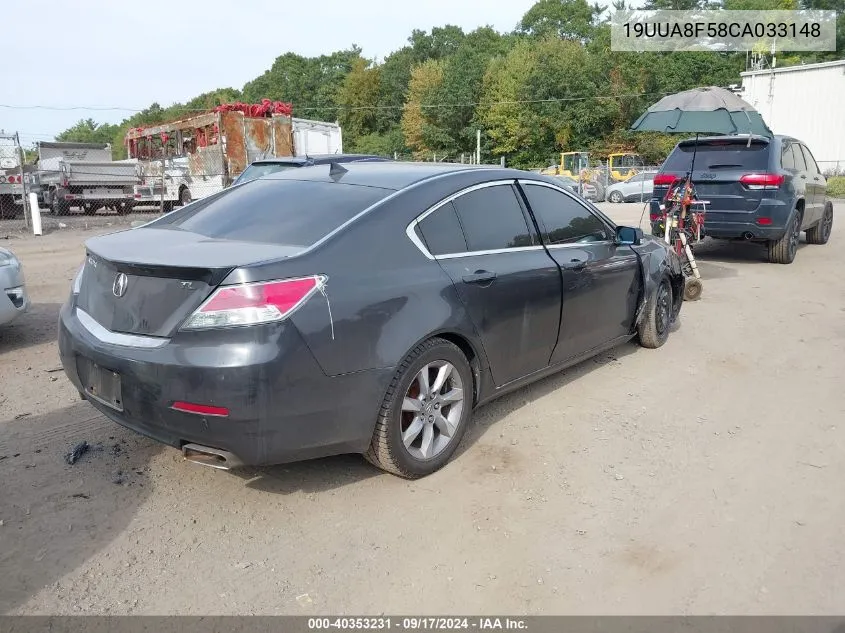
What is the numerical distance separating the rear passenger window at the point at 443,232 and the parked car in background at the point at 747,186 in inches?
233

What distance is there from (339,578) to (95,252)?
2032mm

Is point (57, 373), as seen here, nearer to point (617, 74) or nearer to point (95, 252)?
point (95, 252)

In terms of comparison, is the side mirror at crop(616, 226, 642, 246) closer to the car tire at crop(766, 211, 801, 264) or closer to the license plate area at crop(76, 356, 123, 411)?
the license plate area at crop(76, 356, 123, 411)

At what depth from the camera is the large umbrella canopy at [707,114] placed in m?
8.55

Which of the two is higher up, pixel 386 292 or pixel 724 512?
pixel 386 292

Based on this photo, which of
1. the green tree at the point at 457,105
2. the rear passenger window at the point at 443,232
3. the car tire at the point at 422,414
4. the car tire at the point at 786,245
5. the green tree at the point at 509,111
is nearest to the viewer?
the car tire at the point at 422,414

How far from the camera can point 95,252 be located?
3.44 meters

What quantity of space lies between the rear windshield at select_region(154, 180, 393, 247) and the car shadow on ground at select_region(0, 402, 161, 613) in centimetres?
130

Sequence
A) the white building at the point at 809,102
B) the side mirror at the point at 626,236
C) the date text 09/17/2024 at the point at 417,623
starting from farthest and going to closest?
1. the white building at the point at 809,102
2. the side mirror at the point at 626,236
3. the date text 09/17/2024 at the point at 417,623

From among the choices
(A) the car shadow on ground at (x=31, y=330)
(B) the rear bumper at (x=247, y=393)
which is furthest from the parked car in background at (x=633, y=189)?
(B) the rear bumper at (x=247, y=393)

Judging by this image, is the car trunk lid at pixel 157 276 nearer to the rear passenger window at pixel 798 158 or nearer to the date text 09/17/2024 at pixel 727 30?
the rear passenger window at pixel 798 158

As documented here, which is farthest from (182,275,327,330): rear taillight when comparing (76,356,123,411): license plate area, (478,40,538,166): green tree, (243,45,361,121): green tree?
(243,45,361,121): green tree

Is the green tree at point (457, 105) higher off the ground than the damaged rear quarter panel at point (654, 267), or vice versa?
the green tree at point (457, 105)

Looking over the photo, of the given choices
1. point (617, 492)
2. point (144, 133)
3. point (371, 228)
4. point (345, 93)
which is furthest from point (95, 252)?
point (345, 93)
